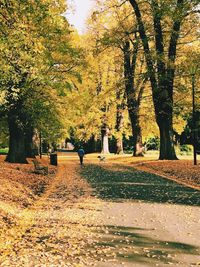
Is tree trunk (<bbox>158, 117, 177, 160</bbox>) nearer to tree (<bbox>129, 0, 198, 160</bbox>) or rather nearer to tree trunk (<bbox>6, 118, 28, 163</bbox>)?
tree (<bbox>129, 0, 198, 160</bbox>)

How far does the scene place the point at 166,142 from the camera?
107ft

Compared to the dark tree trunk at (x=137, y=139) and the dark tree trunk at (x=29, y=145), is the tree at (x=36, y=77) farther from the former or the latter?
the dark tree trunk at (x=137, y=139)

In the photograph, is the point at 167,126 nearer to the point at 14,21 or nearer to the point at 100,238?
the point at 14,21

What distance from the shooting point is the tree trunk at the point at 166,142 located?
32.6 m

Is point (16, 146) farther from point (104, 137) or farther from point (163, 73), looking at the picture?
point (104, 137)

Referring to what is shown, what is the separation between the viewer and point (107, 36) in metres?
33.8

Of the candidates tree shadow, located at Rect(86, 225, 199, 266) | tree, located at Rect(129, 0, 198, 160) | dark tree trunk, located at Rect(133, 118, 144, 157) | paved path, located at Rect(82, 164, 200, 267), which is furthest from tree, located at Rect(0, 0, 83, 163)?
dark tree trunk, located at Rect(133, 118, 144, 157)

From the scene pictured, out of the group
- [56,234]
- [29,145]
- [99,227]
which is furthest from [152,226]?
[29,145]

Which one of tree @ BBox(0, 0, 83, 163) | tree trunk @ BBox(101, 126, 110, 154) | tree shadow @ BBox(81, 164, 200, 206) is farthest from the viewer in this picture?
tree trunk @ BBox(101, 126, 110, 154)

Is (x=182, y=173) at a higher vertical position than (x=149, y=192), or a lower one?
higher

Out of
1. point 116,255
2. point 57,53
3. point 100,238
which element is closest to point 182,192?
point 100,238

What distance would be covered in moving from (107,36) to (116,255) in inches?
1110

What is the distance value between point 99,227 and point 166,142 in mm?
23722

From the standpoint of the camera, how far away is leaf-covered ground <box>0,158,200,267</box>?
23.5 feet
